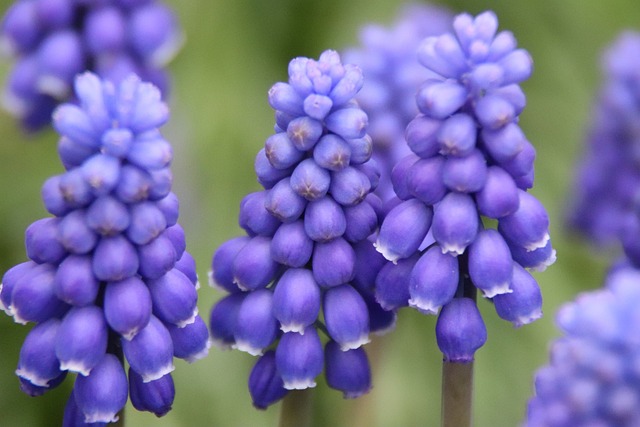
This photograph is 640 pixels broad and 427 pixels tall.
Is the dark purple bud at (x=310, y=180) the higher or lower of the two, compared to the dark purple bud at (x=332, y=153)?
lower

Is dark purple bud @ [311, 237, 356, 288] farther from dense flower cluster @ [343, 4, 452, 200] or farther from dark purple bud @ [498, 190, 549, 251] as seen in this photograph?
dense flower cluster @ [343, 4, 452, 200]

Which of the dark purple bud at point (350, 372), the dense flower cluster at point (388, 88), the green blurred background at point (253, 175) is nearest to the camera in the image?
the dark purple bud at point (350, 372)

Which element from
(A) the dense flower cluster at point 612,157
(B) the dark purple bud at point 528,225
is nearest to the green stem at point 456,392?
(B) the dark purple bud at point 528,225

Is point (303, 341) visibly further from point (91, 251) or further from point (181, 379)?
point (181, 379)

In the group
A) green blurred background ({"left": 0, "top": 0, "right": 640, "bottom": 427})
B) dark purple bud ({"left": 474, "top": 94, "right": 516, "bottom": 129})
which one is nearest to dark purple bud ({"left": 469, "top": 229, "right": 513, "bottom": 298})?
dark purple bud ({"left": 474, "top": 94, "right": 516, "bottom": 129})

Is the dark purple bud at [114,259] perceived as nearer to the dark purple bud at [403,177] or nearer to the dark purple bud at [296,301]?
the dark purple bud at [296,301]

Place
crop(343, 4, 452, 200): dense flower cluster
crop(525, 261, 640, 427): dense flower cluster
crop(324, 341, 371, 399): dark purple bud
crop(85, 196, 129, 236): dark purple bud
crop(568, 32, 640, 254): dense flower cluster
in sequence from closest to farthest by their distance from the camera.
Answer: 1. crop(525, 261, 640, 427): dense flower cluster
2. crop(85, 196, 129, 236): dark purple bud
3. crop(324, 341, 371, 399): dark purple bud
4. crop(343, 4, 452, 200): dense flower cluster
5. crop(568, 32, 640, 254): dense flower cluster

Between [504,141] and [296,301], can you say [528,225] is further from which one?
[296,301]

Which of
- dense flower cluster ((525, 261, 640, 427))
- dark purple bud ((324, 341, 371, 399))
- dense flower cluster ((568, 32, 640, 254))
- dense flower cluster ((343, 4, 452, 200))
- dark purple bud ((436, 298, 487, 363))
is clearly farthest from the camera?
dense flower cluster ((568, 32, 640, 254))
